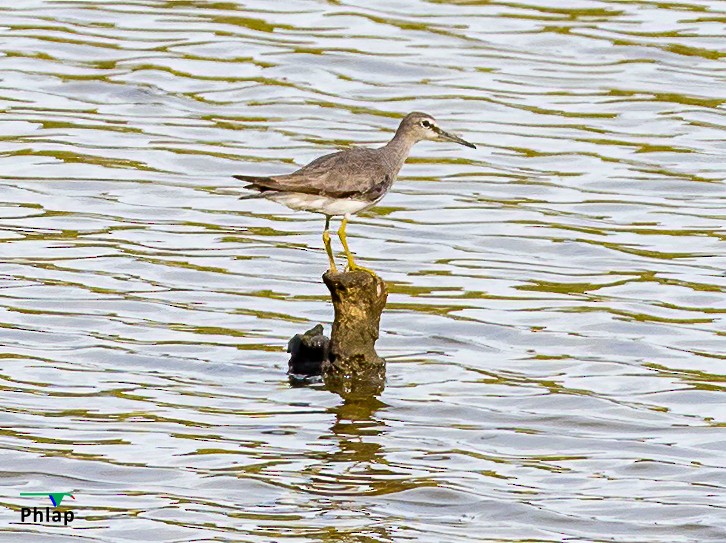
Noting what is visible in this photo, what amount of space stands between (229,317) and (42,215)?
11.1 ft

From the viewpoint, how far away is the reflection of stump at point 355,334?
1296 centimetres

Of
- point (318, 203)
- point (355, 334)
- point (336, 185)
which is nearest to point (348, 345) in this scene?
point (355, 334)

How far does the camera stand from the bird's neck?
1429 centimetres

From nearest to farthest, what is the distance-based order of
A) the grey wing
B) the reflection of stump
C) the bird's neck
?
the reflection of stump < the grey wing < the bird's neck

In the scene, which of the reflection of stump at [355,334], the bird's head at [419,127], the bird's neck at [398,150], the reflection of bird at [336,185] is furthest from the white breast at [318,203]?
the bird's head at [419,127]

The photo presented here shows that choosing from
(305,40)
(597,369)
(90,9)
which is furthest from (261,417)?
(90,9)

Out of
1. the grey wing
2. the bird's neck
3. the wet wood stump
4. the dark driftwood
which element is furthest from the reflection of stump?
the bird's neck

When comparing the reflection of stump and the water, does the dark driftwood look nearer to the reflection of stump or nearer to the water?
the reflection of stump

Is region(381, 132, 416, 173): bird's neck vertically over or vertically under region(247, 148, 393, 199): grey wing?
over

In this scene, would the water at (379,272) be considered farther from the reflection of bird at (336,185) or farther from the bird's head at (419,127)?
the bird's head at (419,127)

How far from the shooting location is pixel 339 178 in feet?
43.9

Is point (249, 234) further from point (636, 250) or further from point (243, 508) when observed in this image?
point (243, 508)

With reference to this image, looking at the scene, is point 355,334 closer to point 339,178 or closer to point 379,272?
point 339,178

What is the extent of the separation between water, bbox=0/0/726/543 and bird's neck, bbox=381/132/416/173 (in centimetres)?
146
